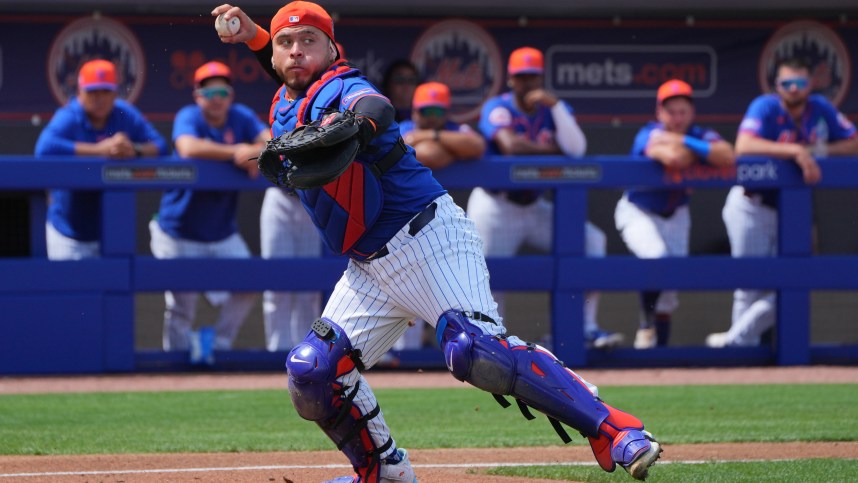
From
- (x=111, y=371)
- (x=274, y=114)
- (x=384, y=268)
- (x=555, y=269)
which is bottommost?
(x=111, y=371)

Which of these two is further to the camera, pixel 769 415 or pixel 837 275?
pixel 837 275

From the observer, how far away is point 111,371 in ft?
28.4

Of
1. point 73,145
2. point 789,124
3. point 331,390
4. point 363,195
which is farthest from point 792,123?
point 331,390

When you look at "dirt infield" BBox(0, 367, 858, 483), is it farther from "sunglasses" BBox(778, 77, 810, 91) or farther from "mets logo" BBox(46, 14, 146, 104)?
"mets logo" BBox(46, 14, 146, 104)

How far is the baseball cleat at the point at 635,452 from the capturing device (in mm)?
4012

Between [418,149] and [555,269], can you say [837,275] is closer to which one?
[555,269]

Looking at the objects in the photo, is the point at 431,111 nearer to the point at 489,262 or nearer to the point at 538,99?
the point at 538,99

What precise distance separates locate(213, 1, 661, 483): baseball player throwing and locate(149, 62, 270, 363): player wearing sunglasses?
4108mm

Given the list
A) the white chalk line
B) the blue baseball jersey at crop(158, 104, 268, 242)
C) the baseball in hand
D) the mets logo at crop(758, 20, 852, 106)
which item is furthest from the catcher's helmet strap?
the mets logo at crop(758, 20, 852, 106)

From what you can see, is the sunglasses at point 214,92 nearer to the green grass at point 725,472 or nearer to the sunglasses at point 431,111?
the sunglasses at point 431,111

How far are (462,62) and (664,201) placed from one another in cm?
244

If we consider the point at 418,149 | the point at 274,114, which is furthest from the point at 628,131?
the point at 274,114

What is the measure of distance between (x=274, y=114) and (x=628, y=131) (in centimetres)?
679

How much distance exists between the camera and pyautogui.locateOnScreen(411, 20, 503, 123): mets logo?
35.1 feet
